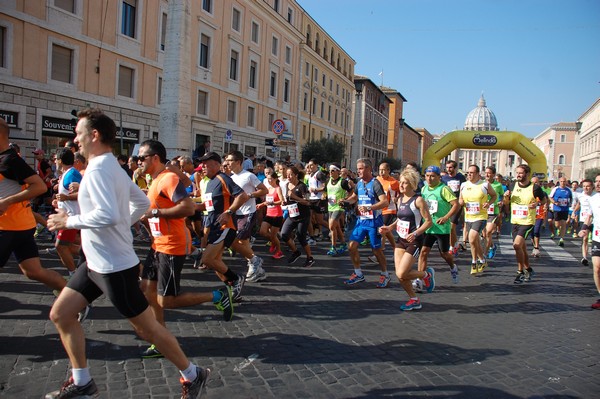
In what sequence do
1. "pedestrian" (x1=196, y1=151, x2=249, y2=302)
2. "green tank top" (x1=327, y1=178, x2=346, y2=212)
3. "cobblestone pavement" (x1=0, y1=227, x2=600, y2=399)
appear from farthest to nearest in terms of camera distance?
"green tank top" (x1=327, y1=178, x2=346, y2=212)
"pedestrian" (x1=196, y1=151, x2=249, y2=302)
"cobblestone pavement" (x1=0, y1=227, x2=600, y2=399)

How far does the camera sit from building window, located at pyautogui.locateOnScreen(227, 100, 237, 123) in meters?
32.6

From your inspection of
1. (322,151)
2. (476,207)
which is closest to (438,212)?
(476,207)

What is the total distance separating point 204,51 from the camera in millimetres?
29594

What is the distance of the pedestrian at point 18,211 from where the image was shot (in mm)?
4379

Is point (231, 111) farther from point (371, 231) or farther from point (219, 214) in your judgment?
point (219, 214)

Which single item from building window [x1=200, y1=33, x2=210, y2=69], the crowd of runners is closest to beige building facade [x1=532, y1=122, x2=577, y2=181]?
building window [x1=200, y1=33, x2=210, y2=69]

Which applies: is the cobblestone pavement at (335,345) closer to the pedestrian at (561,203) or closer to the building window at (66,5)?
the pedestrian at (561,203)

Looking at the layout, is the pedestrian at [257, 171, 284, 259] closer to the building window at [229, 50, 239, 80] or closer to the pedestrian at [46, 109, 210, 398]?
the pedestrian at [46, 109, 210, 398]

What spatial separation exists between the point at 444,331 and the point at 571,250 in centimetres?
976

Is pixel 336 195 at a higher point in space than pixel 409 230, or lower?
higher

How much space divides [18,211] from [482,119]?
188670 millimetres

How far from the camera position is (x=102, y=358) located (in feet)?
13.4

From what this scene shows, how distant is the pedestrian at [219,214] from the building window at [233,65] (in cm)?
2772

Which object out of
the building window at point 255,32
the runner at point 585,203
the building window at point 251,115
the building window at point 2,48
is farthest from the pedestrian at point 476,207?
the building window at point 255,32
